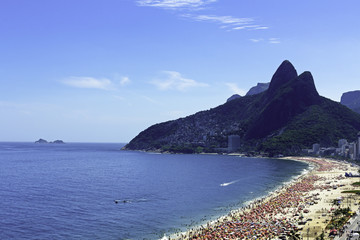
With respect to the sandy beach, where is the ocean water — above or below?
below

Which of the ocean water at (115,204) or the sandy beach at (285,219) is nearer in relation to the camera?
the sandy beach at (285,219)

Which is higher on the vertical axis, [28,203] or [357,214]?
[357,214]

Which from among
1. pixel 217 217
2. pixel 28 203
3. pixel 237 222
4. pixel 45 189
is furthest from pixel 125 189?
pixel 237 222

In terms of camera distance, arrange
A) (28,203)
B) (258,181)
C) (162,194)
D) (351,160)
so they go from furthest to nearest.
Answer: (351,160), (258,181), (162,194), (28,203)

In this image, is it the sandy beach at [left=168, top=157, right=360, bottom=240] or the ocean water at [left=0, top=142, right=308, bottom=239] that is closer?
the sandy beach at [left=168, top=157, right=360, bottom=240]

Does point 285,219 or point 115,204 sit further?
point 115,204

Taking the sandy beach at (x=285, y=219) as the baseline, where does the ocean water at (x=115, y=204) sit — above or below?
below

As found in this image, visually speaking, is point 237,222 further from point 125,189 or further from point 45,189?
point 45,189

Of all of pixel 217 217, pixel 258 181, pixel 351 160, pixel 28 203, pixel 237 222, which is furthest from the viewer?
pixel 351 160

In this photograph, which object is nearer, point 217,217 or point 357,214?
point 357,214

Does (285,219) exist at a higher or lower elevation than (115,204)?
higher
